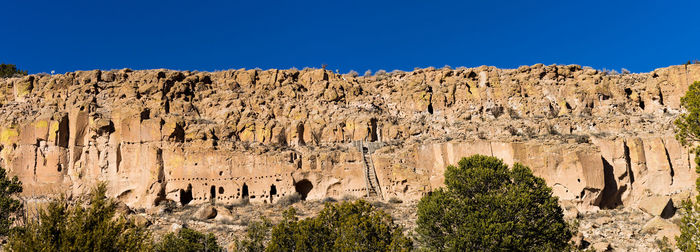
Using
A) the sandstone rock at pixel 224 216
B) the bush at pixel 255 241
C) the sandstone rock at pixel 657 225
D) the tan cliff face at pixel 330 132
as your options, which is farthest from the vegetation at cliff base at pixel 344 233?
the tan cliff face at pixel 330 132

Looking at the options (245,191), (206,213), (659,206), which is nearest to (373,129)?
(245,191)

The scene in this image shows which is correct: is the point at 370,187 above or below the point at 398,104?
below

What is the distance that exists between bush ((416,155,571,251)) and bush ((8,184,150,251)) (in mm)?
12911

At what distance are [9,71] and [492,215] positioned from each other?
57.9 meters

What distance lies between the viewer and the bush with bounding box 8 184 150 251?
13.1 meters

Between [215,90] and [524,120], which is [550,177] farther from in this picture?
[215,90]

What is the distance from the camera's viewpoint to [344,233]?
60.4 ft

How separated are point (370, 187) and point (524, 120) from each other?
46.7 ft

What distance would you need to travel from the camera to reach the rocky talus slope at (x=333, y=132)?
1494 inches

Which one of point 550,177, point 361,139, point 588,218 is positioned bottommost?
point 588,218

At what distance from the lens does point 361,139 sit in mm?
45375

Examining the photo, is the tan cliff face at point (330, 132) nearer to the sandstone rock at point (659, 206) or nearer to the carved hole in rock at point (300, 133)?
the carved hole in rock at point (300, 133)

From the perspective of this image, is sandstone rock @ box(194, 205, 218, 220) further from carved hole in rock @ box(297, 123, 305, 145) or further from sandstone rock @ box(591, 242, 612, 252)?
sandstone rock @ box(591, 242, 612, 252)

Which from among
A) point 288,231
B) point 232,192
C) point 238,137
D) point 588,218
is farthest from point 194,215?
point 588,218
